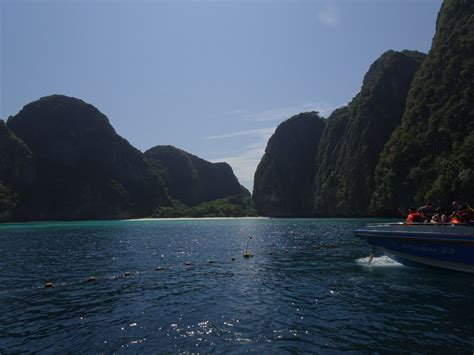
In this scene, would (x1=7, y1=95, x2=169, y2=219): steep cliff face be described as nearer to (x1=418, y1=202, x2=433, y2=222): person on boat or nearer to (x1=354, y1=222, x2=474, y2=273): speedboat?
(x1=354, y1=222, x2=474, y2=273): speedboat

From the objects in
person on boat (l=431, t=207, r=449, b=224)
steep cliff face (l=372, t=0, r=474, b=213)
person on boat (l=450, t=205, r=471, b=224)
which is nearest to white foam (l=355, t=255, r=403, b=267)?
person on boat (l=431, t=207, r=449, b=224)

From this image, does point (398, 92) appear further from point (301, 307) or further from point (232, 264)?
point (301, 307)

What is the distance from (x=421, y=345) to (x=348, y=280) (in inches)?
326

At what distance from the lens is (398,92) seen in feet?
414

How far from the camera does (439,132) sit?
8094 centimetres

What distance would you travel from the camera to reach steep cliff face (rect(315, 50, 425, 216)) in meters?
120

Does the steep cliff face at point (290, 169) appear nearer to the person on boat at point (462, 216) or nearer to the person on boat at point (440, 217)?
the person on boat at point (440, 217)

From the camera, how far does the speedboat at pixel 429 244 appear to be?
55.3 feet

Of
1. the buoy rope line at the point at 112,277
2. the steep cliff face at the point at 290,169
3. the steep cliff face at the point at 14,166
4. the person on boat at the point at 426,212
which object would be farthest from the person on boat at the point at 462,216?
the steep cliff face at the point at 14,166

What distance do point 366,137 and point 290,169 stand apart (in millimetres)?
57723

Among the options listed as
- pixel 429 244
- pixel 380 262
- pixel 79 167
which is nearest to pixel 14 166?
pixel 79 167

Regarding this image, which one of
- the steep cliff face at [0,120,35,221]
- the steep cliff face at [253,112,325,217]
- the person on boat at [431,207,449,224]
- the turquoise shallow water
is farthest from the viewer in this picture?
the steep cliff face at [253,112,325,217]

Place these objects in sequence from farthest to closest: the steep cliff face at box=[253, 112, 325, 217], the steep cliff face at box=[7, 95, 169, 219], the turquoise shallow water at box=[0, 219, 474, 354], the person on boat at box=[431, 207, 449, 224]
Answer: the steep cliff face at box=[253, 112, 325, 217]
the steep cliff face at box=[7, 95, 169, 219]
the person on boat at box=[431, 207, 449, 224]
the turquoise shallow water at box=[0, 219, 474, 354]

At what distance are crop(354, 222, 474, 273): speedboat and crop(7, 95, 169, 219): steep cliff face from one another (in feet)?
481
